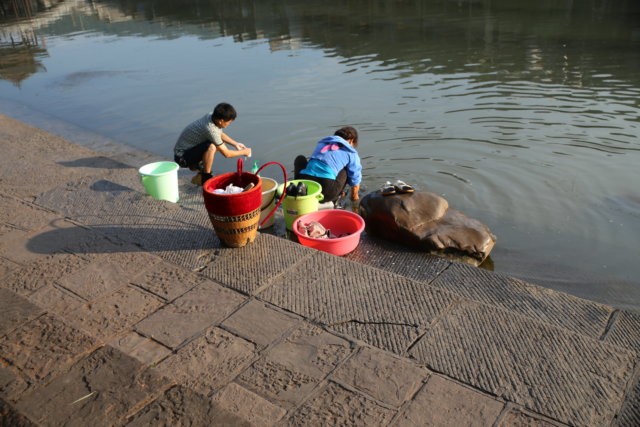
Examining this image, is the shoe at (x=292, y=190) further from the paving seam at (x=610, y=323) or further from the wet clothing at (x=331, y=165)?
the paving seam at (x=610, y=323)

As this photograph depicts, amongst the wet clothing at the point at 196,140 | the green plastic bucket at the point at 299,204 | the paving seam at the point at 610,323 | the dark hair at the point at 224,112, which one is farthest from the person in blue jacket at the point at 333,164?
the paving seam at the point at 610,323

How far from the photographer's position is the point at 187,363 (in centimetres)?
340

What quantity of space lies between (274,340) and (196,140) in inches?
175

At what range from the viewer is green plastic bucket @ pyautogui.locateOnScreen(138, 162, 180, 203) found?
6.24 m

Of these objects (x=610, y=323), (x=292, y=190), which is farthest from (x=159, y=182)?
(x=610, y=323)

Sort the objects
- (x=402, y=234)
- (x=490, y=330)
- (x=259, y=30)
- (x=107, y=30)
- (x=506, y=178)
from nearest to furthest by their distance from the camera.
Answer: (x=490, y=330), (x=402, y=234), (x=506, y=178), (x=259, y=30), (x=107, y=30)

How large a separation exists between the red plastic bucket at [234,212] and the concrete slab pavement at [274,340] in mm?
148

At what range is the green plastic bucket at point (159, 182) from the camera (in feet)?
20.5

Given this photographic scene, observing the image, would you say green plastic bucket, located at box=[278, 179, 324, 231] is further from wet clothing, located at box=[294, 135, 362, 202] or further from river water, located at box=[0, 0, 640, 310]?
river water, located at box=[0, 0, 640, 310]

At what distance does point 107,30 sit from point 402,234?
75.6 feet

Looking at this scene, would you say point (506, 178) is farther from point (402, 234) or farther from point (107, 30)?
point (107, 30)

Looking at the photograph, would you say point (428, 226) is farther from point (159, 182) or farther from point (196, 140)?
point (196, 140)

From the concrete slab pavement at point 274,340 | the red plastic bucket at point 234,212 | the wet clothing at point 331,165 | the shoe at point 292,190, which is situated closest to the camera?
the concrete slab pavement at point 274,340

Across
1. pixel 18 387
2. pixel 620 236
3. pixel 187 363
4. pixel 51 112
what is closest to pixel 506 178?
pixel 620 236
